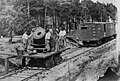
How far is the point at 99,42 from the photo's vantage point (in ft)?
67.4

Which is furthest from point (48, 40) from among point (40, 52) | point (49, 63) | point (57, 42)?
point (49, 63)

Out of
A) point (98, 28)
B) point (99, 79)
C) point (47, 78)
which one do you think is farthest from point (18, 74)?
point (98, 28)

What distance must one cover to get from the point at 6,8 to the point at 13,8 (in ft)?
3.27

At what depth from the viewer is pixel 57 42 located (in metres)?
11.7

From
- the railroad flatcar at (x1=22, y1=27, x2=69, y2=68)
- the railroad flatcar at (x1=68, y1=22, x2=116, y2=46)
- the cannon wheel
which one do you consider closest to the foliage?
the railroad flatcar at (x1=68, y1=22, x2=116, y2=46)

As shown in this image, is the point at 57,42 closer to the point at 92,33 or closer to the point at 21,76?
the point at 21,76

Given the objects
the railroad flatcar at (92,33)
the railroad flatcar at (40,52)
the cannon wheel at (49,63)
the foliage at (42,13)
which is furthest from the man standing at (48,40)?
the railroad flatcar at (92,33)

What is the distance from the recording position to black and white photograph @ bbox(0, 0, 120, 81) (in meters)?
8.82

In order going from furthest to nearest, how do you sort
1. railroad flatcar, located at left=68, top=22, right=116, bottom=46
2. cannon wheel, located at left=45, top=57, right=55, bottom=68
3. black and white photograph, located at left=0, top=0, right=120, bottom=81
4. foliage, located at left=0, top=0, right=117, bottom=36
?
1. railroad flatcar, located at left=68, top=22, right=116, bottom=46
2. foliage, located at left=0, top=0, right=117, bottom=36
3. cannon wheel, located at left=45, top=57, right=55, bottom=68
4. black and white photograph, located at left=0, top=0, right=120, bottom=81

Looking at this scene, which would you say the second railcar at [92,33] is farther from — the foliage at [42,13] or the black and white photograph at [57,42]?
the foliage at [42,13]

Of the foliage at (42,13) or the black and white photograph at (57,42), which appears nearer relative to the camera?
the black and white photograph at (57,42)

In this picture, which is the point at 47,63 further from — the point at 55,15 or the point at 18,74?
the point at 55,15

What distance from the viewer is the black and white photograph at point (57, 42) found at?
8.82 metres

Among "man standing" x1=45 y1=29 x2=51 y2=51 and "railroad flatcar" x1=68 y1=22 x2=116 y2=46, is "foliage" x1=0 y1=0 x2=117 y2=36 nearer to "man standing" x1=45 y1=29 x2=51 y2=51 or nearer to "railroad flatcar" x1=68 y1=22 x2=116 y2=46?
"railroad flatcar" x1=68 y1=22 x2=116 y2=46
